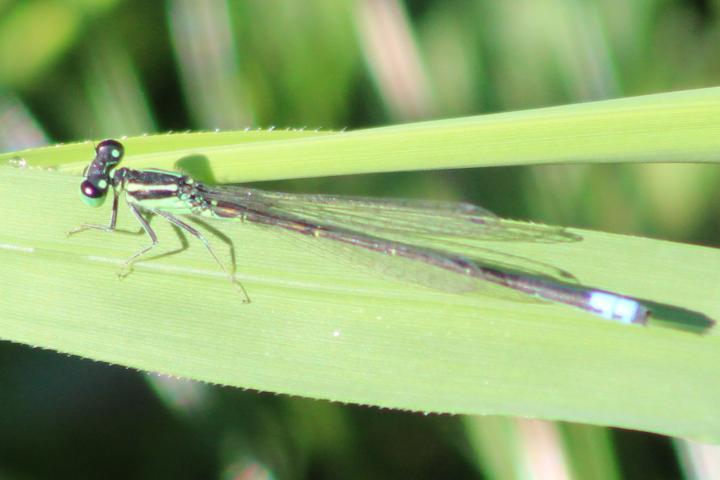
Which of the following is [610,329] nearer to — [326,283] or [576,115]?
[576,115]

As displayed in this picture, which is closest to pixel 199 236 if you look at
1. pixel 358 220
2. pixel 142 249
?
pixel 142 249

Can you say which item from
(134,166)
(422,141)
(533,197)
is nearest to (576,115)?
(422,141)

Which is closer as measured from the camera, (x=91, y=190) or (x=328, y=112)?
(x=91, y=190)

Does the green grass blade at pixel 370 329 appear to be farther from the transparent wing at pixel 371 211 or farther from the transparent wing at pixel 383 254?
the transparent wing at pixel 371 211

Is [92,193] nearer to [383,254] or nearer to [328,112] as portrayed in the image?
[383,254]

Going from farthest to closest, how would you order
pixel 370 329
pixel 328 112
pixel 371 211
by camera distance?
1. pixel 328 112
2. pixel 371 211
3. pixel 370 329

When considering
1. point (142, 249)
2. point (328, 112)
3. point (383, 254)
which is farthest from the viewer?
point (328, 112)

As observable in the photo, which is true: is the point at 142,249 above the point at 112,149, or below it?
below

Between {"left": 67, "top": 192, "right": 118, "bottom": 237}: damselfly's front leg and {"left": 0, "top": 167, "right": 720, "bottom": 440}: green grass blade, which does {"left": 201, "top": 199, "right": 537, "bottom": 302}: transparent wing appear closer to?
{"left": 0, "top": 167, "right": 720, "bottom": 440}: green grass blade
